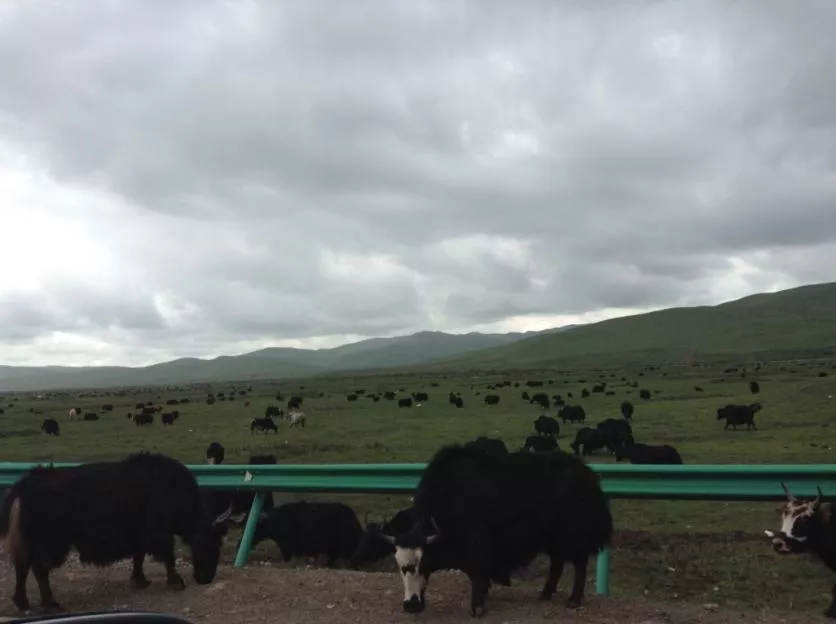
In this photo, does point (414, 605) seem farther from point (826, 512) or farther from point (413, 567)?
point (826, 512)

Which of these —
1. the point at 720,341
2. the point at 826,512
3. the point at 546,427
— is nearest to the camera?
the point at 826,512

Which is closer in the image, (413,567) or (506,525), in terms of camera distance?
(413,567)

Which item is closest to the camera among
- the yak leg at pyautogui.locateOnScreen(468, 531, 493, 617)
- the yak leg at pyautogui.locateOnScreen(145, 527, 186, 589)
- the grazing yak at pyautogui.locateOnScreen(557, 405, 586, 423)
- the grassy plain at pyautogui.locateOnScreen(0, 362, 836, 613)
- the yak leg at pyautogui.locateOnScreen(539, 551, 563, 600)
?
the yak leg at pyautogui.locateOnScreen(468, 531, 493, 617)

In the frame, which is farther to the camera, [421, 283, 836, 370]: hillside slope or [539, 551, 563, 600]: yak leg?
[421, 283, 836, 370]: hillside slope

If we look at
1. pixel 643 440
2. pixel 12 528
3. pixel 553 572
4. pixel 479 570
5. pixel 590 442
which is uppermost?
pixel 12 528

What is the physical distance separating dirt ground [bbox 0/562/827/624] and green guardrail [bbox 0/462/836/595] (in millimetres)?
771

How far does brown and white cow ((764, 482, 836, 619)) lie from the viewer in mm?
6176

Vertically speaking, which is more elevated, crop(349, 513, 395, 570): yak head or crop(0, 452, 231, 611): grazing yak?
crop(0, 452, 231, 611): grazing yak

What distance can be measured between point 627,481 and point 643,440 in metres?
22.5

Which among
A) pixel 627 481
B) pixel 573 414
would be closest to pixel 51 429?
pixel 573 414

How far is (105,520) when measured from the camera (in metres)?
7.05

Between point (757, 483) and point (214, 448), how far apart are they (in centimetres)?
1937

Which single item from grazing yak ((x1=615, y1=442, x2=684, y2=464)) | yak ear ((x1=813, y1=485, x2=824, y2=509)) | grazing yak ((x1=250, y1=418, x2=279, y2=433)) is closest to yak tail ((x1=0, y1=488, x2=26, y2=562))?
yak ear ((x1=813, y1=485, x2=824, y2=509))

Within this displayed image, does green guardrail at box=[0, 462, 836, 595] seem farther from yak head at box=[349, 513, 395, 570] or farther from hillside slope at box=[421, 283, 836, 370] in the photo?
hillside slope at box=[421, 283, 836, 370]
